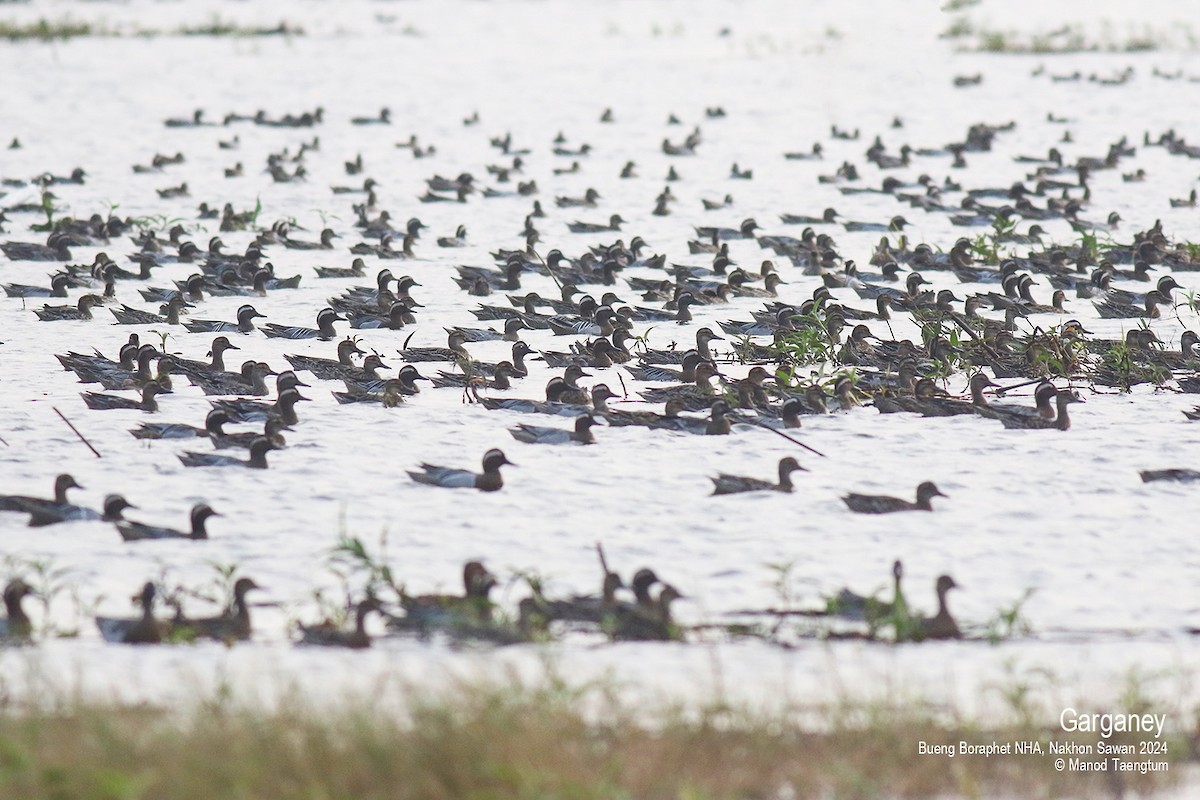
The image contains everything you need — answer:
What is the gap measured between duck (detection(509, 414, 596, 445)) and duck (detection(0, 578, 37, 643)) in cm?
420

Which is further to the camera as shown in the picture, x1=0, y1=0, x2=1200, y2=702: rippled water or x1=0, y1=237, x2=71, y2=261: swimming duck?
x1=0, y1=237, x2=71, y2=261: swimming duck

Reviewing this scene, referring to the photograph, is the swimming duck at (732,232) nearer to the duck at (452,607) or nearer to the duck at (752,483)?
the duck at (752,483)

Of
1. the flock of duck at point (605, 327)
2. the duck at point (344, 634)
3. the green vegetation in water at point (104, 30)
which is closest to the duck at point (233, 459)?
the flock of duck at point (605, 327)

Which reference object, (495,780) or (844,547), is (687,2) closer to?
(844,547)

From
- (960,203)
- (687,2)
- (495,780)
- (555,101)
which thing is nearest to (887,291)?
(960,203)

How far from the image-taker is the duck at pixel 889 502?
8648 millimetres

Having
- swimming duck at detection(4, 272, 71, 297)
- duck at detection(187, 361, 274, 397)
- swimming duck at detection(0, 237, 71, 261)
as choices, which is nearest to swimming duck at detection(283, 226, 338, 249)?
swimming duck at detection(0, 237, 71, 261)

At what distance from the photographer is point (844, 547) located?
8102 millimetres

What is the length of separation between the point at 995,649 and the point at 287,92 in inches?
1045

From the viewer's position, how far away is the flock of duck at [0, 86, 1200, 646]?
8297mm

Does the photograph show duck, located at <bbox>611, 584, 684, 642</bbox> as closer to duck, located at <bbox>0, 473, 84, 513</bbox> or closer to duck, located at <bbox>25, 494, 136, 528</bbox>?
duck, located at <bbox>25, 494, 136, 528</bbox>

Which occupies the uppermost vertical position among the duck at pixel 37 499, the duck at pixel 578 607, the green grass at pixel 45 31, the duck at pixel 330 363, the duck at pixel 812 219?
the green grass at pixel 45 31

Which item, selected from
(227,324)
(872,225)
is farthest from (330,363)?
(872,225)

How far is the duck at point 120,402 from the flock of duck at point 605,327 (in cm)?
2
